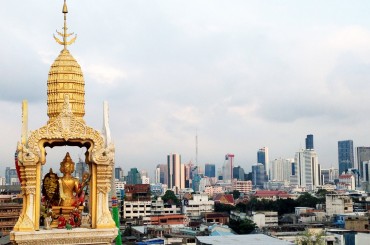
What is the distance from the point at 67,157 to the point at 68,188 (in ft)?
1.40

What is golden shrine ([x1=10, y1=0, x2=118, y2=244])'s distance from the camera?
7.83m

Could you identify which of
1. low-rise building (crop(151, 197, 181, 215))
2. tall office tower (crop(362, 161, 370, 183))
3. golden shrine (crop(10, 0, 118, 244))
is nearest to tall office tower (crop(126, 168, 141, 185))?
tall office tower (crop(362, 161, 370, 183))

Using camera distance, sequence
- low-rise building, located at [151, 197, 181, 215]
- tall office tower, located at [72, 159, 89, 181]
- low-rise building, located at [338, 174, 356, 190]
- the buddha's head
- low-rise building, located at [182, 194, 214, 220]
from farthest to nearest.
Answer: low-rise building, located at [338, 174, 356, 190] < low-rise building, located at [182, 194, 214, 220] < low-rise building, located at [151, 197, 181, 215] < tall office tower, located at [72, 159, 89, 181] < the buddha's head

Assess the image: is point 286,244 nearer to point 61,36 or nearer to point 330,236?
point 330,236

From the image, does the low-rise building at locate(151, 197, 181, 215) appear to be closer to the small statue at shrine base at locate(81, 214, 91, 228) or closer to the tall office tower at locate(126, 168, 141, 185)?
the small statue at shrine base at locate(81, 214, 91, 228)

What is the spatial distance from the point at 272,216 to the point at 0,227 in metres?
38.6

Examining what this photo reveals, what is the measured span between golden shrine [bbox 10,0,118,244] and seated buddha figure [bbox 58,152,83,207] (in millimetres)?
13

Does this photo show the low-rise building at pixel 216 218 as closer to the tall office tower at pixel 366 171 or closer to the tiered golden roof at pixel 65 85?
the tiered golden roof at pixel 65 85

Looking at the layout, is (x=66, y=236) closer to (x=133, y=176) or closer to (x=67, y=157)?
(x=67, y=157)

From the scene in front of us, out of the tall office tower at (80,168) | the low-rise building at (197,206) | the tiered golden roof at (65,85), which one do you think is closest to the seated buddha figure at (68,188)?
the tall office tower at (80,168)

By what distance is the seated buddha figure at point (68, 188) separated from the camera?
330 inches

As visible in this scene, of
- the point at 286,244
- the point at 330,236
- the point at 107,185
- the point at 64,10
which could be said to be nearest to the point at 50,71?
the point at 64,10

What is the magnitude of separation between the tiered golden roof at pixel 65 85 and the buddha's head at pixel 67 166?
63cm

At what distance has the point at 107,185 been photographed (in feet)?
27.0
